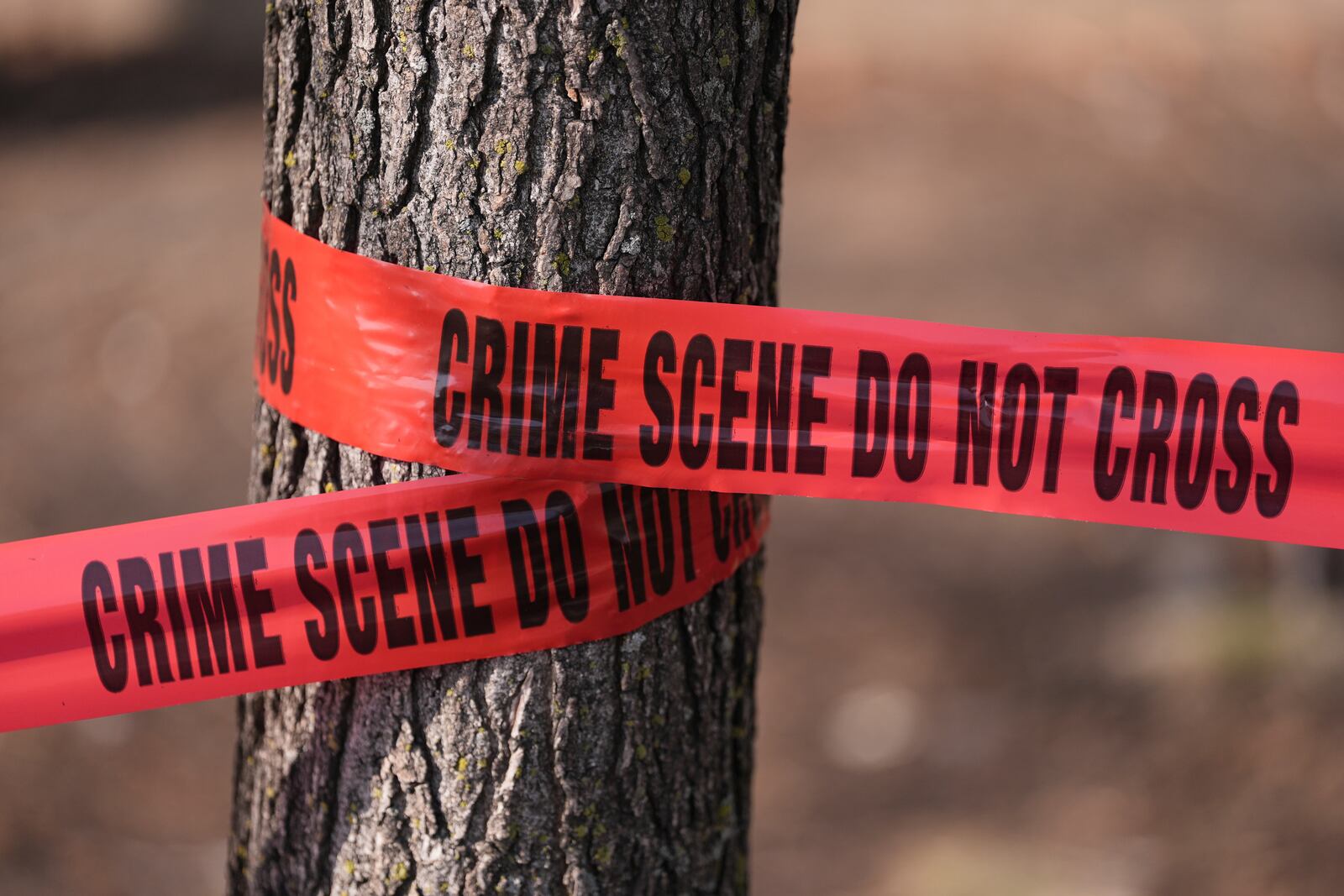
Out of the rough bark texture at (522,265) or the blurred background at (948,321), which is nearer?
the rough bark texture at (522,265)

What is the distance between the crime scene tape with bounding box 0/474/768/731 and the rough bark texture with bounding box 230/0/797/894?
0.07 m

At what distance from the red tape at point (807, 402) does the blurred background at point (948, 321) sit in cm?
270

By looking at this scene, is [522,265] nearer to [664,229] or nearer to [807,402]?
[664,229]

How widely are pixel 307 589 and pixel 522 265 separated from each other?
554 mm

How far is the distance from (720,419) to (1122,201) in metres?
6.58

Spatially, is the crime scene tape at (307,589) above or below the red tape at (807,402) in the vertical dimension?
below

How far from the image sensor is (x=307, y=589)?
1.49 m

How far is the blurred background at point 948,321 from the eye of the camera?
392cm

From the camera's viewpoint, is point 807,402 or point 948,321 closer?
point 807,402

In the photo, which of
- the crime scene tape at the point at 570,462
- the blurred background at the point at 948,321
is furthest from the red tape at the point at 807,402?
the blurred background at the point at 948,321

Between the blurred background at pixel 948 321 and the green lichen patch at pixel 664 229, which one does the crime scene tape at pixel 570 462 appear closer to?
the green lichen patch at pixel 664 229

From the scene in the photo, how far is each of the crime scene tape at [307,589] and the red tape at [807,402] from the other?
8 centimetres

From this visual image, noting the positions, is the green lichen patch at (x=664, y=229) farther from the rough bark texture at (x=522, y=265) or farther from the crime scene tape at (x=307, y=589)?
the crime scene tape at (x=307, y=589)

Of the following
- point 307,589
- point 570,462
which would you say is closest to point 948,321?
point 570,462
